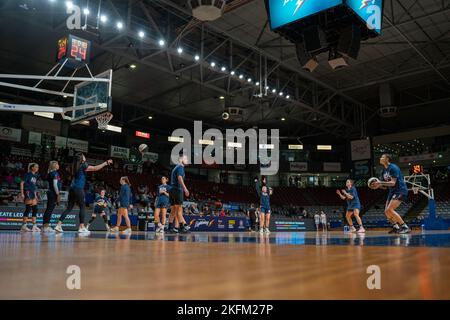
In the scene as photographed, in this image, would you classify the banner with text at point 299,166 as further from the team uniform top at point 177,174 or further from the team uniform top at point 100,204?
the team uniform top at point 177,174

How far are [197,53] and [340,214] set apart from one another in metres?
21.6

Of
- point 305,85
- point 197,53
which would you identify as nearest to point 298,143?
point 305,85

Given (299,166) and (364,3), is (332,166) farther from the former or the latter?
(364,3)

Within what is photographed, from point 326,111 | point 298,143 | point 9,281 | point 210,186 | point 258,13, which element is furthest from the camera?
point 298,143

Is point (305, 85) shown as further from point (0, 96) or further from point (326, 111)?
point (0, 96)

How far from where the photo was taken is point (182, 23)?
57.2 ft

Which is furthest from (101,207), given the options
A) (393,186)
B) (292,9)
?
(393,186)

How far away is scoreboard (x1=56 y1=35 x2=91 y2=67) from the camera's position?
12.4 meters

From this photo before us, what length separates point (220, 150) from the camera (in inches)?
1517

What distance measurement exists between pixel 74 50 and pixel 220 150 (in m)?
26.5

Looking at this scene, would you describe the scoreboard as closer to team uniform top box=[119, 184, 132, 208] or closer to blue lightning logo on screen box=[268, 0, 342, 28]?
team uniform top box=[119, 184, 132, 208]
